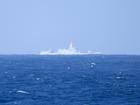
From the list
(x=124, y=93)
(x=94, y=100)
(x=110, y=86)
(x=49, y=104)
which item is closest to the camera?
(x=49, y=104)

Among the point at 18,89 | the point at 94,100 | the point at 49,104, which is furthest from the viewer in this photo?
the point at 18,89

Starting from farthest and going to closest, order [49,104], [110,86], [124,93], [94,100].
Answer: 1. [110,86]
2. [124,93]
3. [94,100]
4. [49,104]

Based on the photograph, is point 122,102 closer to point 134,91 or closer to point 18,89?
point 134,91

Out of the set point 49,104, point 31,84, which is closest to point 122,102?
point 49,104

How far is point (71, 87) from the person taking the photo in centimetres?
7531

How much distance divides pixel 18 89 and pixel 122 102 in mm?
17898

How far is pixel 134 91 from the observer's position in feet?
227

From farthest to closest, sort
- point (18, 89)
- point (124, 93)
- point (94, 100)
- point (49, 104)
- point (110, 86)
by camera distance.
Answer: point (110, 86) < point (18, 89) < point (124, 93) < point (94, 100) < point (49, 104)

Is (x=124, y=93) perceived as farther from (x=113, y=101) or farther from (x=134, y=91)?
(x=113, y=101)

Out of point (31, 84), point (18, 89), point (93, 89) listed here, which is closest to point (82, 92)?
point (93, 89)

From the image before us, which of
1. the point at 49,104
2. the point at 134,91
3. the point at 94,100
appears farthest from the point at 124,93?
the point at 49,104

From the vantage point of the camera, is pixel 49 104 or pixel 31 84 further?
pixel 31 84

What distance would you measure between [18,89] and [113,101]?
16.7m

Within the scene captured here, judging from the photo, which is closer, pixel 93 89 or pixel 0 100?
pixel 0 100
